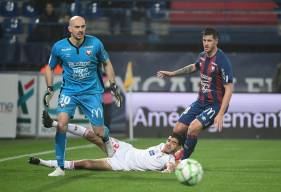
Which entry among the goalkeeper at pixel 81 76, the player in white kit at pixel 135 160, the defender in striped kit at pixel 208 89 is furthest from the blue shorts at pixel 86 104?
the defender in striped kit at pixel 208 89

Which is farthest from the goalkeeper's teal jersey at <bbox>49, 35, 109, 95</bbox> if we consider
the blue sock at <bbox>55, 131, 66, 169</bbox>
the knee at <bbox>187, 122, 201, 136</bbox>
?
the knee at <bbox>187, 122, 201, 136</bbox>

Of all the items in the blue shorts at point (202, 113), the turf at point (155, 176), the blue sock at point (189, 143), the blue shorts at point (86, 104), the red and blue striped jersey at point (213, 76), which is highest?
the red and blue striped jersey at point (213, 76)

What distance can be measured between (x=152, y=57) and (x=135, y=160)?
10.1m

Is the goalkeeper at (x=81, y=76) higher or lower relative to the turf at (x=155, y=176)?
higher

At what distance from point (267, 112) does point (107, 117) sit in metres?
3.88

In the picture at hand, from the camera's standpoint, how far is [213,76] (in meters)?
11.4

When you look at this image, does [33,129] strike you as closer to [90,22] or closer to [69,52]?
[90,22]

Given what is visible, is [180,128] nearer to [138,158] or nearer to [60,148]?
[138,158]

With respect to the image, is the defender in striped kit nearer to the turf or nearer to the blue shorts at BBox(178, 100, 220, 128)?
the blue shorts at BBox(178, 100, 220, 128)

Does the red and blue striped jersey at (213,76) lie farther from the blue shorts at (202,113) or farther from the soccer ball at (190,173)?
the soccer ball at (190,173)

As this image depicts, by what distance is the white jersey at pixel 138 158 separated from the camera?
35.1 feet

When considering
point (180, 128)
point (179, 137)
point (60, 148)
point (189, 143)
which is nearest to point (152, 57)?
point (180, 128)

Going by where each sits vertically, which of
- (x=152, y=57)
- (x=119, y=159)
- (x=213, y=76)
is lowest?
(x=119, y=159)

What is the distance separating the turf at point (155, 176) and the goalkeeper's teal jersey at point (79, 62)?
1.18 metres
